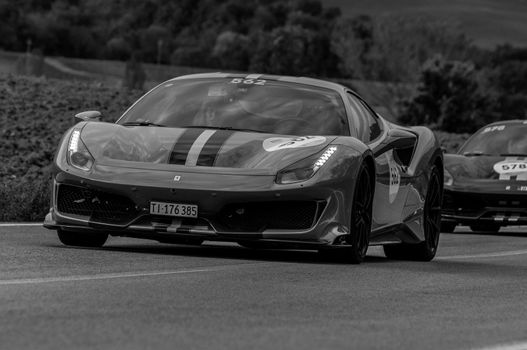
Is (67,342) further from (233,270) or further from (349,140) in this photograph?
(349,140)

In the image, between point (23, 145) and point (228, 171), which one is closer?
point (228, 171)

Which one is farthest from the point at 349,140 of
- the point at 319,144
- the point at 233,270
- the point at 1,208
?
the point at 1,208

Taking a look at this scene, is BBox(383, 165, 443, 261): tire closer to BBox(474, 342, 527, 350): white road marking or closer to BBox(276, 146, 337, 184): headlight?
BBox(276, 146, 337, 184): headlight

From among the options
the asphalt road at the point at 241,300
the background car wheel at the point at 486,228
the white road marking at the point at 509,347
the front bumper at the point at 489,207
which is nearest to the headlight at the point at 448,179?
the front bumper at the point at 489,207

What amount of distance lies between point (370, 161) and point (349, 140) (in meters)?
0.32

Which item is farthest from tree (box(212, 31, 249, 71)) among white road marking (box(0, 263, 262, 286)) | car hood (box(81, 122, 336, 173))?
white road marking (box(0, 263, 262, 286))

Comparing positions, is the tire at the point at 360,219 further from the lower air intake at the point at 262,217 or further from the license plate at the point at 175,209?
the license plate at the point at 175,209

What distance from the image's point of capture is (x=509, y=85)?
146375 millimetres

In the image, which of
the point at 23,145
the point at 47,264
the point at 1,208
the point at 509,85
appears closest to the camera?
the point at 47,264

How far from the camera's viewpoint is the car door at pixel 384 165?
425 inches

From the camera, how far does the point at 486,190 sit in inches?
715

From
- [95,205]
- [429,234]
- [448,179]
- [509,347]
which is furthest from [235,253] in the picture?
[448,179]

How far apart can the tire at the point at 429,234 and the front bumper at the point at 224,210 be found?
2.02 meters

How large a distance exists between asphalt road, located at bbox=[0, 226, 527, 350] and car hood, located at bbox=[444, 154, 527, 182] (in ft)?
24.3
